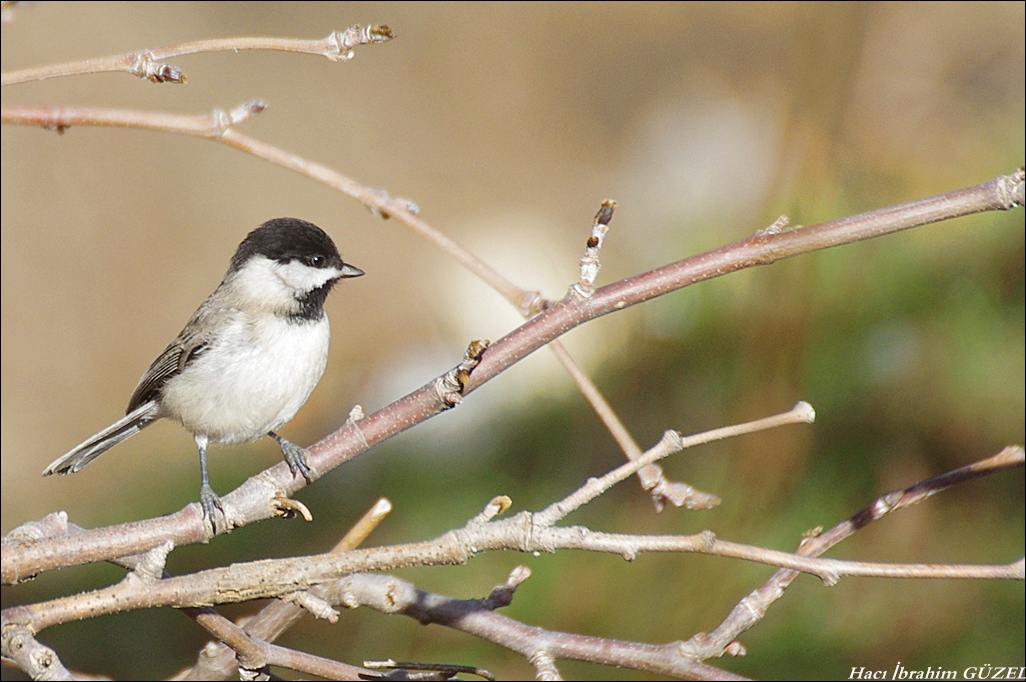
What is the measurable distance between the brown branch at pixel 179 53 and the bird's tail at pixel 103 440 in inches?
40.3

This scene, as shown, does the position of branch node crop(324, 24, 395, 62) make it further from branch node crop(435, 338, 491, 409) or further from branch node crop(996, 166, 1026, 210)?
branch node crop(996, 166, 1026, 210)

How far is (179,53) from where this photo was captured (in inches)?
43.1

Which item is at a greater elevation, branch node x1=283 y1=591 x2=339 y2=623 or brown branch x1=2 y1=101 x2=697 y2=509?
brown branch x1=2 y1=101 x2=697 y2=509

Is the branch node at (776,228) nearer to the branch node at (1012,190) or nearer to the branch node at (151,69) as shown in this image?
the branch node at (1012,190)

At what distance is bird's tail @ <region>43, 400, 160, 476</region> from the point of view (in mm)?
1966

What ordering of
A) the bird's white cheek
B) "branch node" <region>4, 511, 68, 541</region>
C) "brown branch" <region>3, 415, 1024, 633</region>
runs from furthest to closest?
the bird's white cheek
"branch node" <region>4, 511, 68, 541</region>
"brown branch" <region>3, 415, 1024, 633</region>

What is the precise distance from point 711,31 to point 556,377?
5.33 meters

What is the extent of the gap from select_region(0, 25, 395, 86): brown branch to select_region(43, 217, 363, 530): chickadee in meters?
0.78

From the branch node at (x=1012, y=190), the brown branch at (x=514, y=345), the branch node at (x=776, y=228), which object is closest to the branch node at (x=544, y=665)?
the brown branch at (x=514, y=345)

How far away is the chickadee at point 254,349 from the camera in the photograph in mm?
2010

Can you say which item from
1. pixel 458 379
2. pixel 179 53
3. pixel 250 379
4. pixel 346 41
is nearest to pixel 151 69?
pixel 179 53

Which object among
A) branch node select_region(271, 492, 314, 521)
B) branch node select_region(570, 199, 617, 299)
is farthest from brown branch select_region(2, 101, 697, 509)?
branch node select_region(271, 492, 314, 521)

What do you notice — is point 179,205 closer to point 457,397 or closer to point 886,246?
point 886,246

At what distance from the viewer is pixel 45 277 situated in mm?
6410
